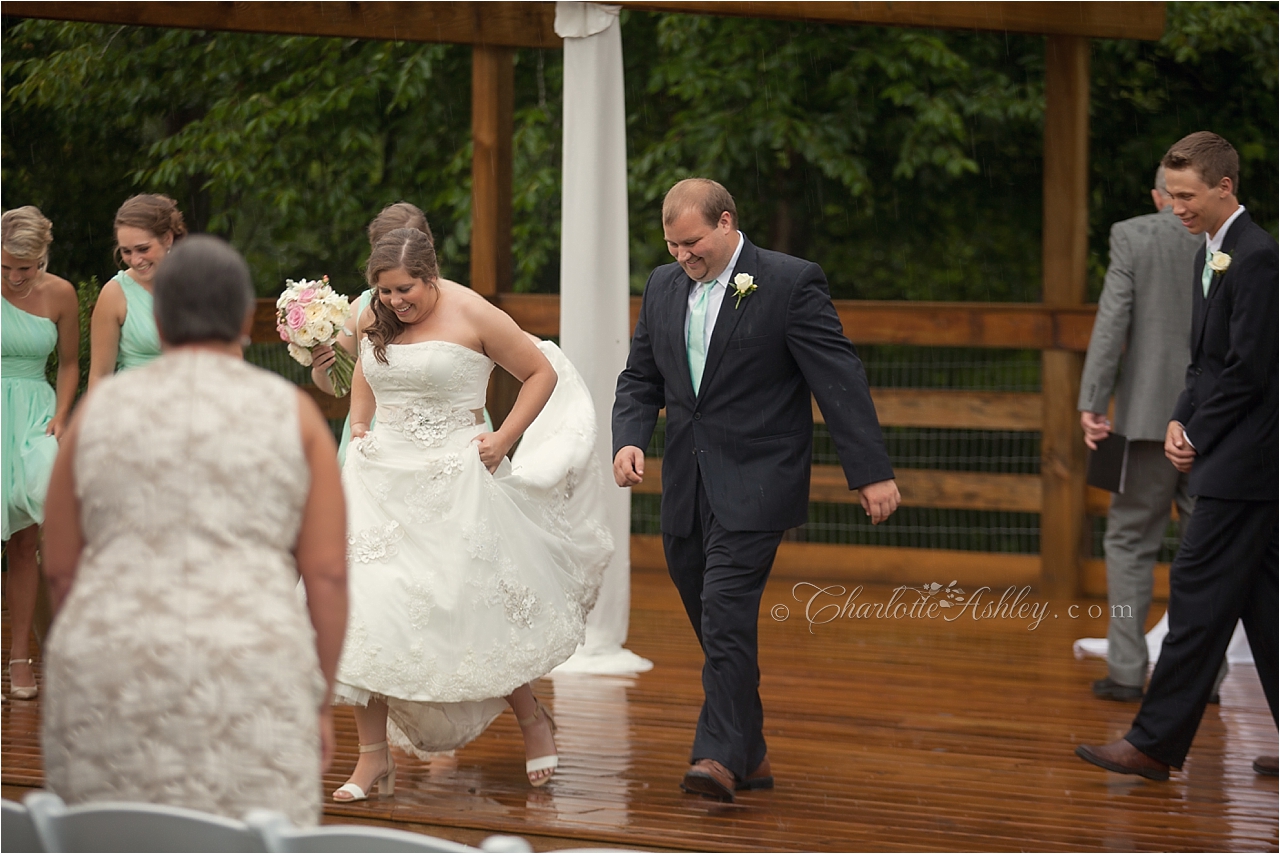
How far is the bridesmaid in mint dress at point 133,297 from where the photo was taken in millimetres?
4727

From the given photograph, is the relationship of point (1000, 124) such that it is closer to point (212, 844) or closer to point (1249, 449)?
point (1249, 449)

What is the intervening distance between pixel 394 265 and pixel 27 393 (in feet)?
6.24

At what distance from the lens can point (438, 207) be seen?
9.61 metres

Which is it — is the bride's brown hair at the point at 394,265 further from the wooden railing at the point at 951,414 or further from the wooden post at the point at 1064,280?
the wooden post at the point at 1064,280

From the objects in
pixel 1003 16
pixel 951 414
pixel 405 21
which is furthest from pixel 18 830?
pixel 951 414

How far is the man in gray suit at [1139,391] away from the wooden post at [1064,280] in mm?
1715

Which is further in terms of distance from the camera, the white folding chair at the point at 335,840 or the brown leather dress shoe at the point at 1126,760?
the brown leather dress shoe at the point at 1126,760

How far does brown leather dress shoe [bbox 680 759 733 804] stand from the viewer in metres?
3.77

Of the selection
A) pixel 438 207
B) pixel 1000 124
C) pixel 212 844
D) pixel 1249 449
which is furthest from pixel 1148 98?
pixel 212 844

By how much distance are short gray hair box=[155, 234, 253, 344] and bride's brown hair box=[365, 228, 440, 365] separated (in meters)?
1.83

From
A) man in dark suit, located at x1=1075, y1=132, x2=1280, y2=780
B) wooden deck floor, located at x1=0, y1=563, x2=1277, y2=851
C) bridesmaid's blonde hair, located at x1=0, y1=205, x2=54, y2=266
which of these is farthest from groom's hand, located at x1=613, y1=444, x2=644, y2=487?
bridesmaid's blonde hair, located at x1=0, y1=205, x2=54, y2=266

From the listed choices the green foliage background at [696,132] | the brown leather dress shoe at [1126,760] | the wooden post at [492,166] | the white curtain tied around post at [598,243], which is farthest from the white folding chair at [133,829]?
the green foliage background at [696,132]

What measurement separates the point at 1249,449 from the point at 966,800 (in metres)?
1.23

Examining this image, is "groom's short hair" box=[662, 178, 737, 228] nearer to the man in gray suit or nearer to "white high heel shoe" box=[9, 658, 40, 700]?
the man in gray suit
